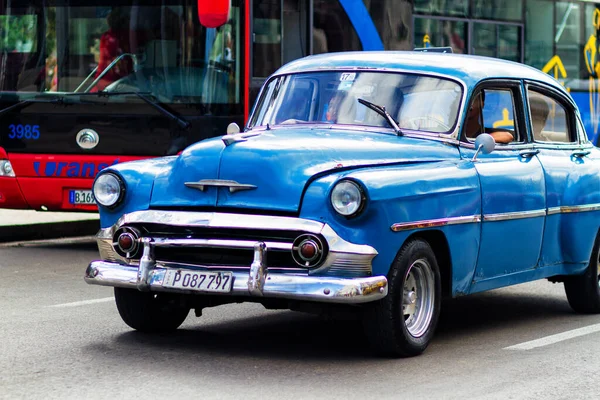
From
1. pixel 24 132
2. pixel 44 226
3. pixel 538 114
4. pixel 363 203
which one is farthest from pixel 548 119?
pixel 44 226

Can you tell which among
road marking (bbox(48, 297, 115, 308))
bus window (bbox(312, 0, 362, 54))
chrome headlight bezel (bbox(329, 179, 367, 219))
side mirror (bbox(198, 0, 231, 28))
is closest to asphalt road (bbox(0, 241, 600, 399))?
road marking (bbox(48, 297, 115, 308))

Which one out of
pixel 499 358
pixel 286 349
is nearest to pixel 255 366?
pixel 286 349

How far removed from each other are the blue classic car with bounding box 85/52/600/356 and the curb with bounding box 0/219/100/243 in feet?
20.6

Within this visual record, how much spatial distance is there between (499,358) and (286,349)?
119cm

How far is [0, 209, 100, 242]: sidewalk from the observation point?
1477 cm

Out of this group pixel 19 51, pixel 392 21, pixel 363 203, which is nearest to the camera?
pixel 363 203

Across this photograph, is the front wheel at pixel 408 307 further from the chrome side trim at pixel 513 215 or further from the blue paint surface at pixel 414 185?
the chrome side trim at pixel 513 215

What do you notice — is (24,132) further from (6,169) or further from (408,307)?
(408,307)

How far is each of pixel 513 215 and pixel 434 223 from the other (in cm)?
106

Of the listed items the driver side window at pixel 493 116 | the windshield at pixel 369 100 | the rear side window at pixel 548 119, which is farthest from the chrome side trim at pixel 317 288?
the rear side window at pixel 548 119

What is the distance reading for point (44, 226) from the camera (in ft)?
50.0

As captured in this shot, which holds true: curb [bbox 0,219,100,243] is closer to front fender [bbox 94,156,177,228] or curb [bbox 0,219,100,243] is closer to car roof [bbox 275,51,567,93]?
car roof [bbox 275,51,567,93]

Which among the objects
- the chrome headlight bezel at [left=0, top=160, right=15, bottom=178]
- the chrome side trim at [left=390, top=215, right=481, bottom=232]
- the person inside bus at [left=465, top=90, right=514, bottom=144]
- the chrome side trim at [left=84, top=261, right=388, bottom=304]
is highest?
the person inside bus at [left=465, top=90, right=514, bottom=144]

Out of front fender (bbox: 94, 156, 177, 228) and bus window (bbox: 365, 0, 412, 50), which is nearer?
front fender (bbox: 94, 156, 177, 228)
